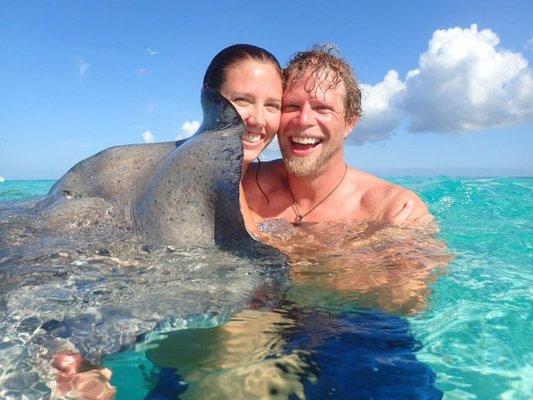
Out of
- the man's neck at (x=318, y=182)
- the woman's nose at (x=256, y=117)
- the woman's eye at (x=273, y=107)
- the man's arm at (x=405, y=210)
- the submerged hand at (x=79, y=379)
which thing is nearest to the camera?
the submerged hand at (x=79, y=379)

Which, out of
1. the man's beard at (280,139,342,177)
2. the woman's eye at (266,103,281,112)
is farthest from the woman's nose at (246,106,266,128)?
the man's beard at (280,139,342,177)

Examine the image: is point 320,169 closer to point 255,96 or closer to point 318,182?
point 318,182

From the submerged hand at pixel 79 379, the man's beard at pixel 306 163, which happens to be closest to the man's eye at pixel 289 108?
the man's beard at pixel 306 163

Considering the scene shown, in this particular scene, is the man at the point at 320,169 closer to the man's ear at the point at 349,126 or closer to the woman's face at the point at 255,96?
the man's ear at the point at 349,126

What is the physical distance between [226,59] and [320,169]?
59.0 inches

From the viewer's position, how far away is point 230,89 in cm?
357

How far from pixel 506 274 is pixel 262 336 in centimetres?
259

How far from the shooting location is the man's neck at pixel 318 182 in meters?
4.56

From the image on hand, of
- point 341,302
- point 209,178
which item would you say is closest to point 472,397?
point 341,302

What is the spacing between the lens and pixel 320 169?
14.6 feet

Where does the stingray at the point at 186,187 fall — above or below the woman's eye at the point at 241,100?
below

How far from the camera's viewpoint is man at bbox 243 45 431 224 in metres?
4.14

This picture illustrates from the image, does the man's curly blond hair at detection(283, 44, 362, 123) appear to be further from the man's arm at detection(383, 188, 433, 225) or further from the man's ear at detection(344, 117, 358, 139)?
the man's arm at detection(383, 188, 433, 225)

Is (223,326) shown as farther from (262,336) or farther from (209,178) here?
(209,178)
